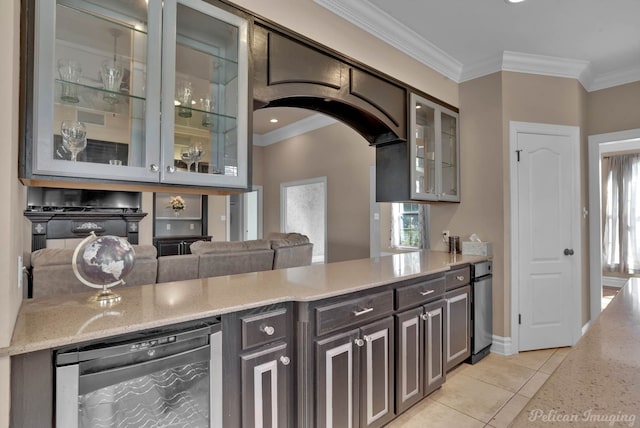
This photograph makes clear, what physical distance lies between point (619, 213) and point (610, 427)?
7380 mm

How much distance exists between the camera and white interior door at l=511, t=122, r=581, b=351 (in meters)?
3.27

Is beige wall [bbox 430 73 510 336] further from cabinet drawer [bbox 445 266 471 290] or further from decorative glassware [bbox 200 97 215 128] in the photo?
decorative glassware [bbox 200 97 215 128]

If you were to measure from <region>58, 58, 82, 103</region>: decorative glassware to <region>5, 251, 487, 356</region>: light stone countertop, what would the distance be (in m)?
0.87

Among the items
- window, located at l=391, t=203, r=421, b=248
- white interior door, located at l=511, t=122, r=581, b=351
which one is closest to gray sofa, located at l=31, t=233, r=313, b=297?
window, located at l=391, t=203, r=421, b=248

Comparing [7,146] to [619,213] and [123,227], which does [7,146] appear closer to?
[123,227]

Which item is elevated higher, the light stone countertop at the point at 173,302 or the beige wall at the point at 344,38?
the beige wall at the point at 344,38

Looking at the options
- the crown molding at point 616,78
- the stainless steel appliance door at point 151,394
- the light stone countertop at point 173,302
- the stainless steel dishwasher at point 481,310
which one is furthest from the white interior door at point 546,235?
the stainless steel appliance door at point 151,394

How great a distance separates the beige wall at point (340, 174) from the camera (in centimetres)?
532

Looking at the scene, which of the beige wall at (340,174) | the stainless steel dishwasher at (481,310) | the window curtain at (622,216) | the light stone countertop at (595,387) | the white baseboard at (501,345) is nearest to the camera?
the light stone countertop at (595,387)

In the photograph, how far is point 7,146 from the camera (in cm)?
97

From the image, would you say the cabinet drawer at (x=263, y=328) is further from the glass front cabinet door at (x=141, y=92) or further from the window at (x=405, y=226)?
the window at (x=405, y=226)

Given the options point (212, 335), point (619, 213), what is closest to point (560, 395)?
point (212, 335)

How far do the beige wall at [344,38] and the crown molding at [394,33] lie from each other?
41mm

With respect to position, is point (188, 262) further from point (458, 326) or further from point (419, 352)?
A: point (458, 326)
